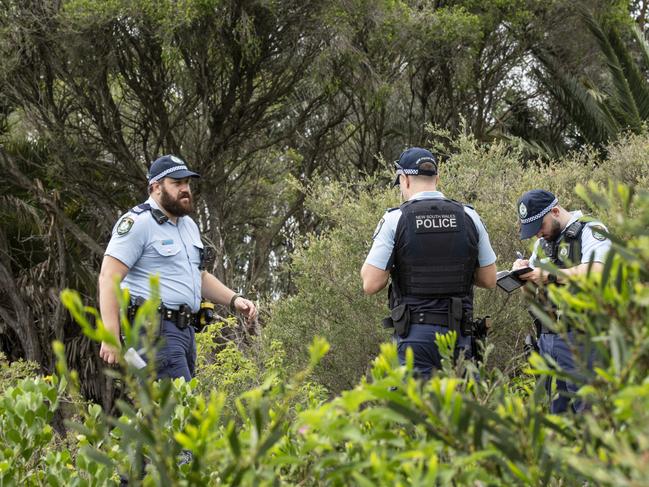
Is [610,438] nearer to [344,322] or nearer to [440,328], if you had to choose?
[440,328]

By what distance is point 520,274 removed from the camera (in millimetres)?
4711

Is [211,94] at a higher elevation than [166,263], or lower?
higher

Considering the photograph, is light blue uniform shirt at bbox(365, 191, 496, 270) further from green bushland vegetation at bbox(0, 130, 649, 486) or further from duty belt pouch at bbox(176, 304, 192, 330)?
green bushland vegetation at bbox(0, 130, 649, 486)

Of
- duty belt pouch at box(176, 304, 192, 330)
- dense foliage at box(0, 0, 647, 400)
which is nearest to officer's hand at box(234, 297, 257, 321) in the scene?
duty belt pouch at box(176, 304, 192, 330)

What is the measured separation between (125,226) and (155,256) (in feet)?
0.72

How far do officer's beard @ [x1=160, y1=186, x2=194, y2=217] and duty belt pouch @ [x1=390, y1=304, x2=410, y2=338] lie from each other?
124cm

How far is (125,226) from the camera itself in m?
4.45

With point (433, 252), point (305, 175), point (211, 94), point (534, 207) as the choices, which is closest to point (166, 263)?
point (433, 252)

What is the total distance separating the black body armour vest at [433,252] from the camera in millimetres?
4328

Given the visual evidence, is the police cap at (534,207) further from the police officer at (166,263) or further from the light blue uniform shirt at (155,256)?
the light blue uniform shirt at (155,256)

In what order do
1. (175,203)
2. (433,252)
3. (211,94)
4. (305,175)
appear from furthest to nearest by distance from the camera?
(305,175), (211,94), (175,203), (433,252)

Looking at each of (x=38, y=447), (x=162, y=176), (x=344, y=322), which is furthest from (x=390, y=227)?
(x=344, y=322)

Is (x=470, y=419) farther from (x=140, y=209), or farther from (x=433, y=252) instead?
(x=140, y=209)

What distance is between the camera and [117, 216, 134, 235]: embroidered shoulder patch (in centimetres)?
443
